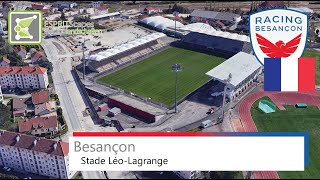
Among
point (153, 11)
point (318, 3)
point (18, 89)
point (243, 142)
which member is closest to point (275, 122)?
point (243, 142)

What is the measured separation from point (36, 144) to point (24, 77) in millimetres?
40880

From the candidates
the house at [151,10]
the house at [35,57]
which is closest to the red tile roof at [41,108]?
the house at [35,57]

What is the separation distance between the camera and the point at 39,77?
102500 millimetres

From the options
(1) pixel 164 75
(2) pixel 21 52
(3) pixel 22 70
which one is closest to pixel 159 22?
(1) pixel 164 75

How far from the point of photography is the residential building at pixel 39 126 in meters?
81.1

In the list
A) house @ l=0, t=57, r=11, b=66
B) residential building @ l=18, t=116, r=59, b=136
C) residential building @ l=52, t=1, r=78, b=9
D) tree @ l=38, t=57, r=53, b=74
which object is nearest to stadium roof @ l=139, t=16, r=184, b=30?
residential building @ l=52, t=1, r=78, b=9

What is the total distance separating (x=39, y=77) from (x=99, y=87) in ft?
60.5

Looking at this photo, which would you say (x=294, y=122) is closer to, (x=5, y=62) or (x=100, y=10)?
(x=5, y=62)

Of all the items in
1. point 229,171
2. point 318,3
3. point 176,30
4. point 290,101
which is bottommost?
point 229,171

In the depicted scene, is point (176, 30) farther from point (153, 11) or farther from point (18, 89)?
point (18, 89)

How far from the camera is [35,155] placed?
68.8m

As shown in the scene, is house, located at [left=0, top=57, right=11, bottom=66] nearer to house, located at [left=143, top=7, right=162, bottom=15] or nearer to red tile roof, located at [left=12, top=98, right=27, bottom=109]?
red tile roof, located at [left=12, top=98, right=27, bottom=109]

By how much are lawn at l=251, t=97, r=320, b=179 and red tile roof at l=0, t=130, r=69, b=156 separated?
1844 inches

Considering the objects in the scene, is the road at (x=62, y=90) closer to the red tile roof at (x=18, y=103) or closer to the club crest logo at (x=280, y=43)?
the red tile roof at (x=18, y=103)
